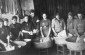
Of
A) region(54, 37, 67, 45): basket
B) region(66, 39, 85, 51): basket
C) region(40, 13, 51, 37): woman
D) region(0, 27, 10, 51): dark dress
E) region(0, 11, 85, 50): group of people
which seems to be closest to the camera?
region(66, 39, 85, 51): basket

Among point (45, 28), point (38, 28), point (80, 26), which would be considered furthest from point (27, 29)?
point (80, 26)

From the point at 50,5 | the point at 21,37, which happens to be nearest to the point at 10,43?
the point at 21,37

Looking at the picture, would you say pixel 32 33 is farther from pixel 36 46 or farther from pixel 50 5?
pixel 50 5

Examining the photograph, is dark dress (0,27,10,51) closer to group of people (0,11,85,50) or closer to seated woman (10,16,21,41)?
group of people (0,11,85,50)

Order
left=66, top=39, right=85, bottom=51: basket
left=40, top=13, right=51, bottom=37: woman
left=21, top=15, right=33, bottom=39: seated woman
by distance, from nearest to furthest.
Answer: left=66, top=39, right=85, bottom=51: basket → left=21, top=15, right=33, bottom=39: seated woman → left=40, top=13, right=51, bottom=37: woman

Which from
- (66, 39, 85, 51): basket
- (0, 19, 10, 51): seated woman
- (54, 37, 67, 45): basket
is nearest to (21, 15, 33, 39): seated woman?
(0, 19, 10, 51): seated woman

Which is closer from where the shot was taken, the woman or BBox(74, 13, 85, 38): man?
BBox(74, 13, 85, 38): man

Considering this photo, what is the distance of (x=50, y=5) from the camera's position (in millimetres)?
10117

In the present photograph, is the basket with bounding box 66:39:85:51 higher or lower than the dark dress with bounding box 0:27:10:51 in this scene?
lower

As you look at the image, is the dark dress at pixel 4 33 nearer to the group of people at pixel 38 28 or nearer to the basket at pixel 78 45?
the group of people at pixel 38 28

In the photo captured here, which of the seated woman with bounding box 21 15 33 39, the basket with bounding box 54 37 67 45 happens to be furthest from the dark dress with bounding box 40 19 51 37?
the basket with bounding box 54 37 67 45

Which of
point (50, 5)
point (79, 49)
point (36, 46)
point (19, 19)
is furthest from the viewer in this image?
point (50, 5)

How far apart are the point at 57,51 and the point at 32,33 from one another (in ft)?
3.73

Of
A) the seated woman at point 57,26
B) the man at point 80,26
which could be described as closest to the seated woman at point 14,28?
the seated woman at point 57,26
